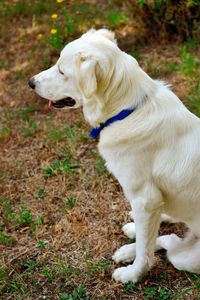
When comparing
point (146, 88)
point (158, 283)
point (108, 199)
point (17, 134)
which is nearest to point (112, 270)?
point (158, 283)

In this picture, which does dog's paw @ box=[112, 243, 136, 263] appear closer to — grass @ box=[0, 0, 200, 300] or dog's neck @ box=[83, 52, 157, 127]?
grass @ box=[0, 0, 200, 300]

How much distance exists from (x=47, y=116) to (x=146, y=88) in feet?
8.07

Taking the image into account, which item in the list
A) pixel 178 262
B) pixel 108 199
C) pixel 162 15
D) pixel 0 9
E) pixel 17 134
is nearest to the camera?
pixel 178 262

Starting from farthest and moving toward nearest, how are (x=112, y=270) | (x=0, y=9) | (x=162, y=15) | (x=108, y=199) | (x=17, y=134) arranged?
(x=0, y=9) → (x=162, y=15) → (x=17, y=134) → (x=108, y=199) → (x=112, y=270)

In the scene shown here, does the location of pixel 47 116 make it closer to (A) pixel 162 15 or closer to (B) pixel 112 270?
(A) pixel 162 15

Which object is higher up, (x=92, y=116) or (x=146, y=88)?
(x=146, y=88)

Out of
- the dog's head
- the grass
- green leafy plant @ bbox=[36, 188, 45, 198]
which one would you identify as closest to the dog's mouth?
the dog's head

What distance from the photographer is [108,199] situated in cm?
413

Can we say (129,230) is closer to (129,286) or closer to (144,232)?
(129,286)

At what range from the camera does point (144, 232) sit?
3129 millimetres

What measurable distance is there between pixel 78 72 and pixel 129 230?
1427 mm

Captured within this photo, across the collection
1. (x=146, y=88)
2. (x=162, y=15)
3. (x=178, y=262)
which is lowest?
(x=178, y=262)

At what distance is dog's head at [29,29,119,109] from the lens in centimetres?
284

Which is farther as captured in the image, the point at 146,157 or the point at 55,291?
the point at 55,291
